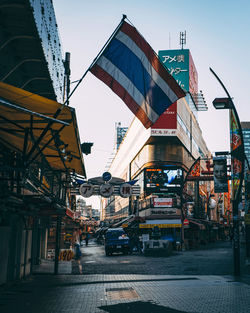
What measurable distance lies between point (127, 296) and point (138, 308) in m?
1.81

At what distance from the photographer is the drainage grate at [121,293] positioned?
10350 mm

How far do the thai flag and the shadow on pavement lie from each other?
16.7 ft

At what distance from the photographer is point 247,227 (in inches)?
1065

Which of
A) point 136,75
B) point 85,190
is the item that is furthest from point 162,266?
point 136,75

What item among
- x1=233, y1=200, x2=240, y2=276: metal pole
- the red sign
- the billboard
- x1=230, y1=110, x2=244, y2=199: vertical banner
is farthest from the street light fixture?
the billboard

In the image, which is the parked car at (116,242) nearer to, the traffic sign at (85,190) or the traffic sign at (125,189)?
the traffic sign at (125,189)

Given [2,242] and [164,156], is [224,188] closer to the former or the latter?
[2,242]

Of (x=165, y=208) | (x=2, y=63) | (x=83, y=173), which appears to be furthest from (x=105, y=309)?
(x=165, y=208)

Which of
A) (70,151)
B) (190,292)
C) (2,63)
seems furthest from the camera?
(70,151)

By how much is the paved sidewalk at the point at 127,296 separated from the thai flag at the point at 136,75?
16.7ft

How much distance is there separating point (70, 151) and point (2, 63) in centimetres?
383

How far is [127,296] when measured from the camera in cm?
1048

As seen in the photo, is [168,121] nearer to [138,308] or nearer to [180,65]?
[180,65]

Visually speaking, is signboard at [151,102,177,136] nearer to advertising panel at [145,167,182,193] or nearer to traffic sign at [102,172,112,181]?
advertising panel at [145,167,182,193]
